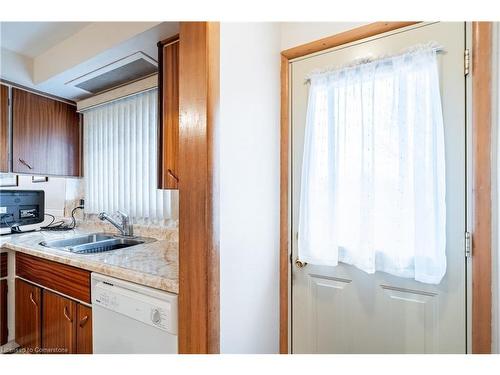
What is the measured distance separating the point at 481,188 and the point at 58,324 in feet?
7.11

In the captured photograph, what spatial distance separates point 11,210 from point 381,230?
2.75 meters

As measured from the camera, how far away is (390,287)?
111 centimetres

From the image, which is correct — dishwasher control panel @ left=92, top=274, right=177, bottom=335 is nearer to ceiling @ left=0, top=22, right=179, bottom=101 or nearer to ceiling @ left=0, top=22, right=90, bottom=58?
ceiling @ left=0, top=22, right=179, bottom=101

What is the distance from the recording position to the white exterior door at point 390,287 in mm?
990

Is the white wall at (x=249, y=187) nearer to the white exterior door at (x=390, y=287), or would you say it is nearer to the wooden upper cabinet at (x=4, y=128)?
the white exterior door at (x=390, y=287)

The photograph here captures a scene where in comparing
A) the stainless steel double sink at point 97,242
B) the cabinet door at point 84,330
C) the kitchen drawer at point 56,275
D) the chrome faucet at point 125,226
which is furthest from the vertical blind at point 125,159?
the cabinet door at point 84,330

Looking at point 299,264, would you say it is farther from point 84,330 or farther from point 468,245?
point 84,330

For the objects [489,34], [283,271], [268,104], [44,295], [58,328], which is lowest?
[58,328]

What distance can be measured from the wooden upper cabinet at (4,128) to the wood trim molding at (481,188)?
2965mm

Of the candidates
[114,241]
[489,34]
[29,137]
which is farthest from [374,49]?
[29,137]

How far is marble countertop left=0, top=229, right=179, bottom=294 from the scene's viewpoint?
1034 mm

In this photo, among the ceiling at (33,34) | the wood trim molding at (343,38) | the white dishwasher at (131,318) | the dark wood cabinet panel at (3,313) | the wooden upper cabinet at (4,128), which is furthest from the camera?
the wooden upper cabinet at (4,128)

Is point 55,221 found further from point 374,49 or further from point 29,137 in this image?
point 374,49

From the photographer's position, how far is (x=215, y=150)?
0.87 meters
